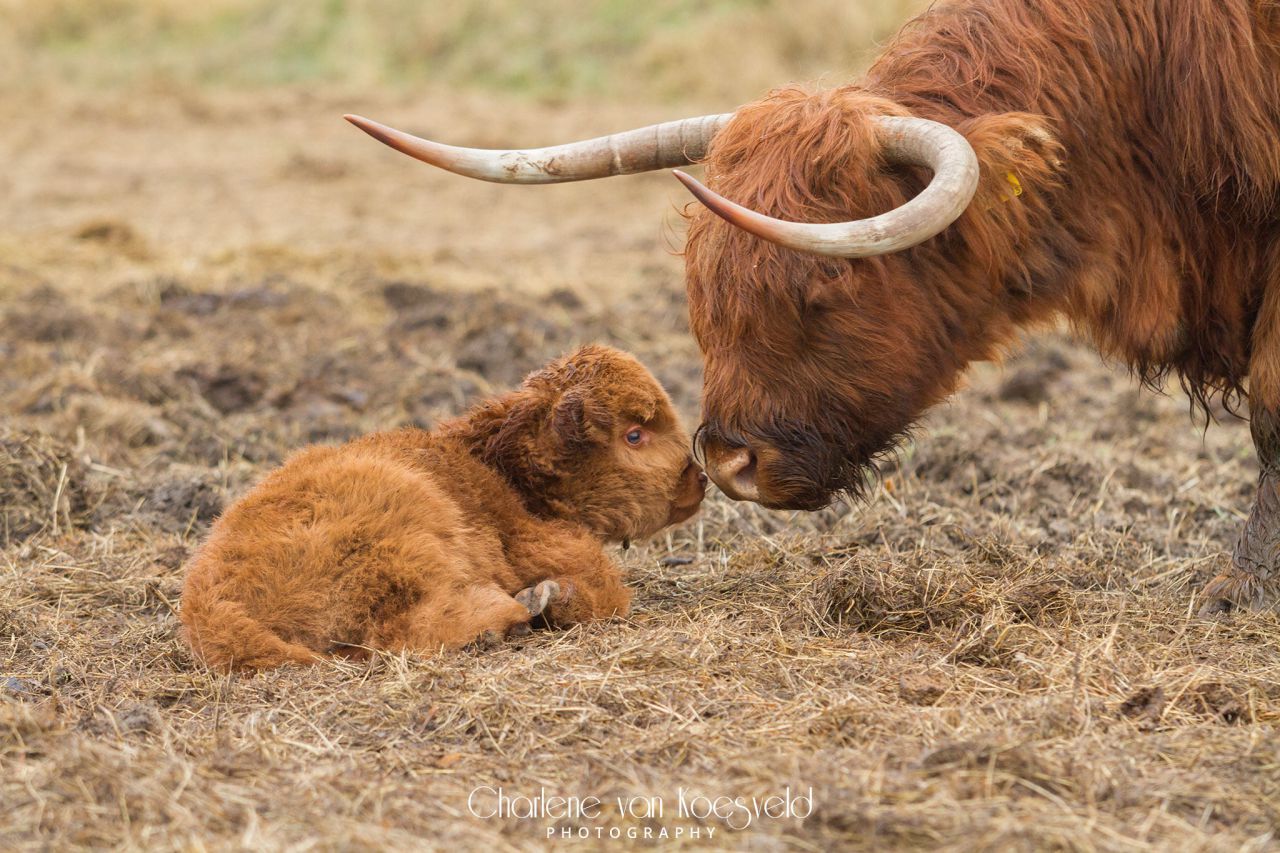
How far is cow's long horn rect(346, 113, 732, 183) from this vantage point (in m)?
4.16

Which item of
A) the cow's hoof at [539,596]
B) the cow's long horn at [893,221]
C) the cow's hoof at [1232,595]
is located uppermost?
the cow's long horn at [893,221]

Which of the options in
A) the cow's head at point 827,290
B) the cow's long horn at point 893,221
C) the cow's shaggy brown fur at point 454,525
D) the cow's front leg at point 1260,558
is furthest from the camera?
the cow's front leg at point 1260,558

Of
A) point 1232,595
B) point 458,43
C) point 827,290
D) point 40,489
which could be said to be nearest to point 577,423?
point 827,290

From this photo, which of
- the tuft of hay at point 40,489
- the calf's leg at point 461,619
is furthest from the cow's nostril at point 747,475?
the tuft of hay at point 40,489

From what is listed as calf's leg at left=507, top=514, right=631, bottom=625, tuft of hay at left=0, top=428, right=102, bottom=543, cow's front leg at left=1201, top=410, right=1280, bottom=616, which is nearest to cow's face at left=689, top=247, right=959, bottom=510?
calf's leg at left=507, top=514, right=631, bottom=625

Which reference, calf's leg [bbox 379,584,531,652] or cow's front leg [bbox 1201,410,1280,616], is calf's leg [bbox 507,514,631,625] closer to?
calf's leg [bbox 379,584,531,652]

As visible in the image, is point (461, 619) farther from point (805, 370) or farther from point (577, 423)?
point (805, 370)

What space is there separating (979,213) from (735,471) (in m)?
0.93

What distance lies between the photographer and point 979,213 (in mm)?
3779

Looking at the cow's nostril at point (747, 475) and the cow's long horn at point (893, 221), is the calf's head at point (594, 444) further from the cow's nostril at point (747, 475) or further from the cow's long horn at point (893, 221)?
the cow's long horn at point (893, 221)

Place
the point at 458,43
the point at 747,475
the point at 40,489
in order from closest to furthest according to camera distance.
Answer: the point at 747,475, the point at 40,489, the point at 458,43

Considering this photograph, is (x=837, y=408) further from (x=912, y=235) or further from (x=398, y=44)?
(x=398, y=44)

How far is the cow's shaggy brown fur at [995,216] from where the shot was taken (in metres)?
3.80

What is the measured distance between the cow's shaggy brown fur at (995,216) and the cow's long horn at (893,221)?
0.86 ft
